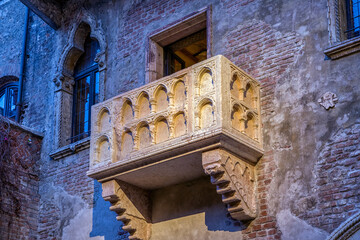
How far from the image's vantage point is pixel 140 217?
9500mm

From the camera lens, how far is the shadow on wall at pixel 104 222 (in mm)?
9992

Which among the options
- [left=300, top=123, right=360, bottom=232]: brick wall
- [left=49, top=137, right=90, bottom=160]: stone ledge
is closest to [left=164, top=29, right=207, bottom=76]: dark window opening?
[left=49, top=137, right=90, bottom=160]: stone ledge

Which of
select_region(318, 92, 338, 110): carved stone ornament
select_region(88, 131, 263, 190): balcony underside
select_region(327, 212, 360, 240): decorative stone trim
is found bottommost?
select_region(327, 212, 360, 240): decorative stone trim

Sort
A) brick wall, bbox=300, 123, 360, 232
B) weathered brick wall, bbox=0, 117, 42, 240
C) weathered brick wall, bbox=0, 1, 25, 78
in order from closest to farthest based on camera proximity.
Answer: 1. brick wall, bbox=300, 123, 360, 232
2. weathered brick wall, bbox=0, 117, 42, 240
3. weathered brick wall, bbox=0, 1, 25, 78

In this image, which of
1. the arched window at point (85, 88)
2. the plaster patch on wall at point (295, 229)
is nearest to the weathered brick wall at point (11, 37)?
the arched window at point (85, 88)

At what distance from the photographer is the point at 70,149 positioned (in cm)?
1119

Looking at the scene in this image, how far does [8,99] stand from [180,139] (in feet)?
20.3

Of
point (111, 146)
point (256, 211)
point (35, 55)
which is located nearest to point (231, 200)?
point (256, 211)

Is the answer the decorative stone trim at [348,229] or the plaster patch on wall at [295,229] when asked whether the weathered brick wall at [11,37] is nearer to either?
the plaster patch on wall at [295,229]

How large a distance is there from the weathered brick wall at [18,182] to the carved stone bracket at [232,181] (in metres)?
4.02

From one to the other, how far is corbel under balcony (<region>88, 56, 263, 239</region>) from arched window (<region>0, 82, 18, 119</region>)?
412 cm

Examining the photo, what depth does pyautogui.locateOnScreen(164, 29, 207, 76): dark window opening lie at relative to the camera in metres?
10.8

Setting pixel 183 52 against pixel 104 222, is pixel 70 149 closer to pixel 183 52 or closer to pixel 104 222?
pixel 104 222

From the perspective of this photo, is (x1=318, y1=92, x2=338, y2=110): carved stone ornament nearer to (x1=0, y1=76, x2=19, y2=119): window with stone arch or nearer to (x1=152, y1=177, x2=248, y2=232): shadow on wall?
(x1=152, y1=177, x2=248, y2=232): shadow on wall
